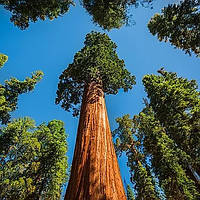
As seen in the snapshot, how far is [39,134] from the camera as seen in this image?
1831 centimetres

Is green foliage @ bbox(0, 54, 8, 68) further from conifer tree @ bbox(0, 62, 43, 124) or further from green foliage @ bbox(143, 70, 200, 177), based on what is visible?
green foliage @ bbox(143, 70, 200, 177)

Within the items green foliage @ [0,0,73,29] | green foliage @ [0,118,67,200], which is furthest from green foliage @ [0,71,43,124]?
green foliage @ [0,0,73,29]

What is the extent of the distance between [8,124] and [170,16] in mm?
17848

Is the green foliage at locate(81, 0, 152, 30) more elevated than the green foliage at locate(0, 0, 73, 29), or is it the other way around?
the green foliage at locate(81, 0, 152, 30)

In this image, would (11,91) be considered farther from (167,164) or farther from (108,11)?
(167,164)

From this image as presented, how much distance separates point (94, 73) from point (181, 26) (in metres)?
5.90

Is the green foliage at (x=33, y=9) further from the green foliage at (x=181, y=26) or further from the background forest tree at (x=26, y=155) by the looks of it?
the background forest tree at (x=26, y=155)

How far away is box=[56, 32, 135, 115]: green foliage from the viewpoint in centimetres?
622

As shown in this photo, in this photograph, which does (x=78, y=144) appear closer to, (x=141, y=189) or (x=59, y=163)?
(x=141, y=189)

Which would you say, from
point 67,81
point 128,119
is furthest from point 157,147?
point 67,81

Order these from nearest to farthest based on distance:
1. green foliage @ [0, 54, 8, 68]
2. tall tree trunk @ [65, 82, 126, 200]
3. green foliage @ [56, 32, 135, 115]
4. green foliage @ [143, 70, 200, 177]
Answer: tall tree trunk @ [65, 82, 126, 200] < green foliage @ [56, 32, 135, 115] < green foliage @ [143, 70, 200, 177] < green foliage @ [0, 54, 8, 68]

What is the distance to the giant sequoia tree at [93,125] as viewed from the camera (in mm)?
2021

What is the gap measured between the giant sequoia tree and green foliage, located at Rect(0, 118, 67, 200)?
11027 millimetres

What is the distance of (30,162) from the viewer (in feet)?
52.4
